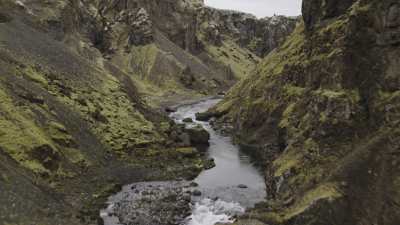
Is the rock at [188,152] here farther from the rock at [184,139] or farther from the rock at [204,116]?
the rock at [204,116]

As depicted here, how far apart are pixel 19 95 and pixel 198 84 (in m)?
102

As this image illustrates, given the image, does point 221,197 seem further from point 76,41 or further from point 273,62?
A: point 76,41

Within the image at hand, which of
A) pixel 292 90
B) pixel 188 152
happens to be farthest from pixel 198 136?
pixel 292 90

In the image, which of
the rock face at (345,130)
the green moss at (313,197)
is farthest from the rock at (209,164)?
the green moss at (313,197)

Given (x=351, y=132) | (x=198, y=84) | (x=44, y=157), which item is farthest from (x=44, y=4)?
(x=351, y=132)

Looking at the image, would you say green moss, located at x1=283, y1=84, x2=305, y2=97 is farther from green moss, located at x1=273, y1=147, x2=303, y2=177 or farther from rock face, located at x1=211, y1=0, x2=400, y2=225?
green moss, located at x1=273, y1=147, x2=303, y2=177

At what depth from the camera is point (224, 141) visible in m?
75.1

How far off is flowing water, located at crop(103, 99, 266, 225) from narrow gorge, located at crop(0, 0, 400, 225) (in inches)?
8.0

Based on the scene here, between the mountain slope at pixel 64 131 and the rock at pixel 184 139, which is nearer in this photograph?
the mountain slope at pixel 64 131

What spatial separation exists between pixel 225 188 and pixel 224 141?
1069 inches

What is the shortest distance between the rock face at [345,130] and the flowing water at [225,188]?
3.42 meters

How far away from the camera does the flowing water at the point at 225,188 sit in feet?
133

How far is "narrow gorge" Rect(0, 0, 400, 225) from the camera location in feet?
108

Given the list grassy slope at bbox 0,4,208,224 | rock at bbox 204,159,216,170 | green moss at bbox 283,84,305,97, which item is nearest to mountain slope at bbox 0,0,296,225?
grassy slope at bbox 0,4,208,224
